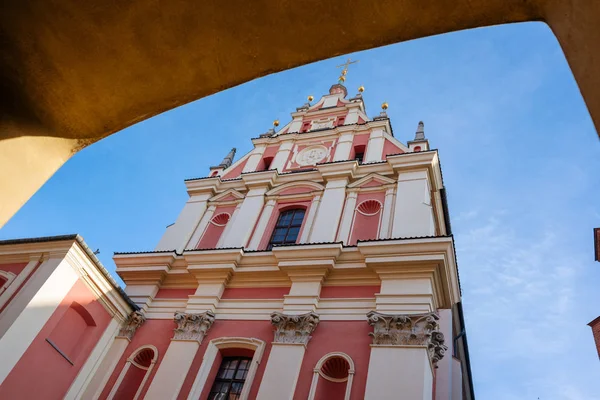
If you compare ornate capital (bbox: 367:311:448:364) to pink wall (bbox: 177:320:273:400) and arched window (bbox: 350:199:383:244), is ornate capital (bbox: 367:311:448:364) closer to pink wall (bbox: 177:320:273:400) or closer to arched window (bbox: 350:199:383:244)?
pink wall (bbox: 177:320:273:400)

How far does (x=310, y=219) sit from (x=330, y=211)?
75 centimetres

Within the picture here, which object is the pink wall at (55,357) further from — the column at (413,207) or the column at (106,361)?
the column at (413,207)

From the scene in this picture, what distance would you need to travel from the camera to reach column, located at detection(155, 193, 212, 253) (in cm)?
1678

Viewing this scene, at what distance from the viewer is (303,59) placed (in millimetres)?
2537

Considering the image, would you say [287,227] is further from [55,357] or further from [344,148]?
[55,357]

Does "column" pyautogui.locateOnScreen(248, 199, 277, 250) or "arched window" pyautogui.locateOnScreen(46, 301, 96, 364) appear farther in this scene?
"column" pyautogui.locateOnScreen(248, 199, 277, 250)

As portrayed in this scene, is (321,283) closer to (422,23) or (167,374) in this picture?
(167,374)

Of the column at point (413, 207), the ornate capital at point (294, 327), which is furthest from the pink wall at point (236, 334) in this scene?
the column at point (413, 207)

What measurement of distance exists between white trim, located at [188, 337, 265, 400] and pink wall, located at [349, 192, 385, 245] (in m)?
4.33

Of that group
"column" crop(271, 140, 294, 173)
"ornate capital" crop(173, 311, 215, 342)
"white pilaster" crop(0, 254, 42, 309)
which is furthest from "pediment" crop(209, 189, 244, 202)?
"white pilaster" crop(0, 254, 42, 309)

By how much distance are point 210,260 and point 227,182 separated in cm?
502

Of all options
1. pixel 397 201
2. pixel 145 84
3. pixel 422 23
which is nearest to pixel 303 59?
pixel 422 23

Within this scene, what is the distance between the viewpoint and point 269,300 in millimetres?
13422

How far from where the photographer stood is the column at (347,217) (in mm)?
14643
